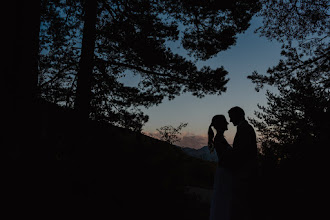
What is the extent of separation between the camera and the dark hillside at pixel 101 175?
14.4 ft

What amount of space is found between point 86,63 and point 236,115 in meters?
5.27

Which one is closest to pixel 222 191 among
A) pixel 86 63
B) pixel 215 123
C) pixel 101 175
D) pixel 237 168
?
pixel 237 168

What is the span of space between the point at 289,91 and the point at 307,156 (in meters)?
4.52

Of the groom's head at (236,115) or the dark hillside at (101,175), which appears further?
the dark hillside at (101,175)

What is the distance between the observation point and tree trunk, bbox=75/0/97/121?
21.7ft

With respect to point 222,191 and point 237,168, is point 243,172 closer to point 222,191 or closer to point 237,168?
point 237,168

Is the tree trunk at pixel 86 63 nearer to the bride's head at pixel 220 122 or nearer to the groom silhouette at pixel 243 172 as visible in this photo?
the bride's head at pixel 220 122

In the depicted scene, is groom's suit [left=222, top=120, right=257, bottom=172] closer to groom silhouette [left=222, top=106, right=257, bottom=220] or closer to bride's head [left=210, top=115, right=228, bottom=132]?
groom silhouette [left=222, top=106, right=257, bottom=220]

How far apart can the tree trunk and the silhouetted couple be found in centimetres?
471

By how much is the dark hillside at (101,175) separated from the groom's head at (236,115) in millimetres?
2821

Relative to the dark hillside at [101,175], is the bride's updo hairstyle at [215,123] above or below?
above

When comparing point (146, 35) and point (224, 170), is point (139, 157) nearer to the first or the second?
point (146, 35)

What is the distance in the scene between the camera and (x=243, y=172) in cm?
263

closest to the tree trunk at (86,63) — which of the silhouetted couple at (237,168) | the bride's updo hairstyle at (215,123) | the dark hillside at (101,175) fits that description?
the dark hillside at (101,175)
